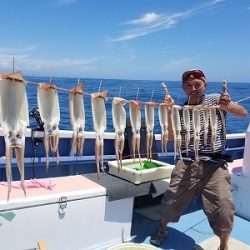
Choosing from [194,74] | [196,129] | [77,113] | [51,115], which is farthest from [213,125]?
[51,115]

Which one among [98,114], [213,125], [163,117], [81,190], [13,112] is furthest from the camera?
[213,125]

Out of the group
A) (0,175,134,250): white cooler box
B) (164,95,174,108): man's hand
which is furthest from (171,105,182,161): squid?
(0,175,134,250): white cooler box

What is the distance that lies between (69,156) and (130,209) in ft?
7.20

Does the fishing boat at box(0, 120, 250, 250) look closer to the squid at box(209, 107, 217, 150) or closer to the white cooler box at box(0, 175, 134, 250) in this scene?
the white cooler box at box(0, 175, 134, 250)

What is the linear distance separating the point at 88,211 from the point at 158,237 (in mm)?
1297

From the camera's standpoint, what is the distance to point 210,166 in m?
5.30

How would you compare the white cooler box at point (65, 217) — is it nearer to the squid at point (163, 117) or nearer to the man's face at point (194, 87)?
the squid at point (163, 117)

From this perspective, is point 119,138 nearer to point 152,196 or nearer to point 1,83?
point 1,83

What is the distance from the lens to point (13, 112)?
3.09m

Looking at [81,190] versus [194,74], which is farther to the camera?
[194,74]

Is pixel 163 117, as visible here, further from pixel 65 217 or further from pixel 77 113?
pixel 65 217

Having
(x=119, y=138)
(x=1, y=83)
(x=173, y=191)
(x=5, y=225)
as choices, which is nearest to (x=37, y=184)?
(x=5, y=225)

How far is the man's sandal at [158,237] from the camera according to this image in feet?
17.9

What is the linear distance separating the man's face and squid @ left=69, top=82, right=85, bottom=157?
2265 mm
